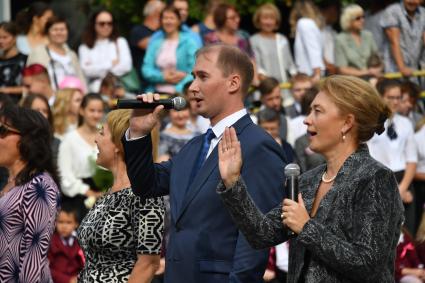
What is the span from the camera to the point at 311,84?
43.2 ft

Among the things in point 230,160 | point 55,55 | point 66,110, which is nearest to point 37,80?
point 66,110

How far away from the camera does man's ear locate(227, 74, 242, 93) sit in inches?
237

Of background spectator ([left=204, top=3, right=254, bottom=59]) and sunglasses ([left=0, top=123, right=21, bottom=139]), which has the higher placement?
sunglasses ([left=0, top=123, right=21, bottom=139])

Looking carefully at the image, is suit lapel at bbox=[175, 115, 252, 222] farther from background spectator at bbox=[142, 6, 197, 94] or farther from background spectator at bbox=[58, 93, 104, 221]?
background spectator at bbox=[142, 6, 197, 94]

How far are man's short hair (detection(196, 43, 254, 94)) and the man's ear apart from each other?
0.02 meters

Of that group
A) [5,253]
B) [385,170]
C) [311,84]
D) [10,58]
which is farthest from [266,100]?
[385,170]

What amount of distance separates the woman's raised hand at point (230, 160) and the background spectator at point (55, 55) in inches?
311

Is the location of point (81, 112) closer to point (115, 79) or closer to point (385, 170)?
point (115, 79)

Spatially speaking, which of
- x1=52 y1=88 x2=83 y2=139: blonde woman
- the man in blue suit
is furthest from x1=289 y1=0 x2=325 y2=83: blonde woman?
the man in blue suit

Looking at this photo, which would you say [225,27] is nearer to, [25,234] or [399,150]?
[399,150]

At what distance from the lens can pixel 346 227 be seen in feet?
16.6

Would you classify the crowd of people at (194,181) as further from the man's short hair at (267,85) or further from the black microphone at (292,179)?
the man's short hair at (267,85)

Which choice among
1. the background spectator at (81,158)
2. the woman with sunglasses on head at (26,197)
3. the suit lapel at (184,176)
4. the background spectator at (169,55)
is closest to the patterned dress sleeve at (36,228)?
the woman with sunglasses on head at (26,197)

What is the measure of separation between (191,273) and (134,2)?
11.7 meters
